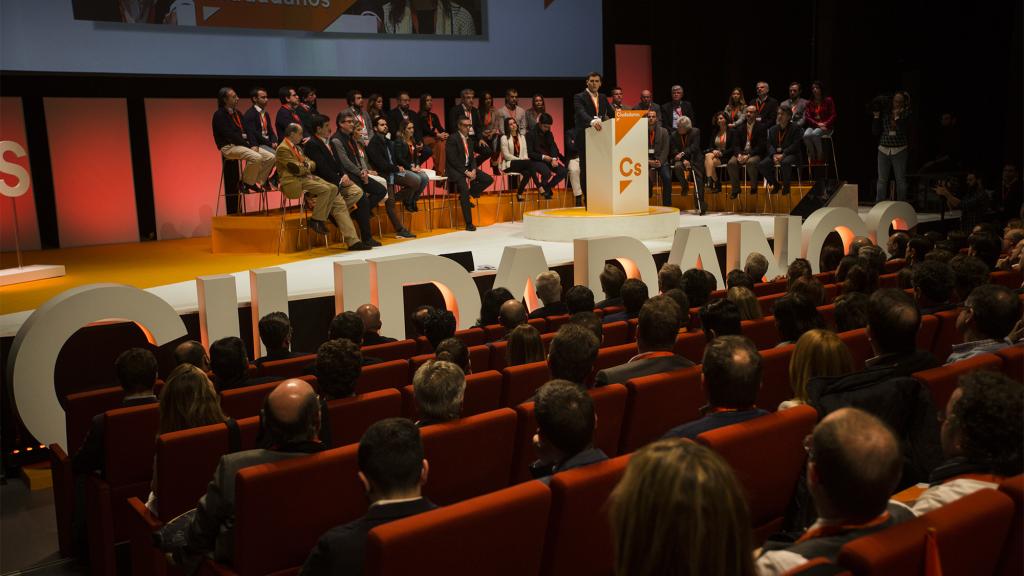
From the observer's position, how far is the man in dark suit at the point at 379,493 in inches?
78.1

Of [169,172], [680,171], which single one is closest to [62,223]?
[169,172]

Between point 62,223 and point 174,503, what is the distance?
28.3 ft

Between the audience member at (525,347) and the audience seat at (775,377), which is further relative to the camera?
the audience member at (525,347)

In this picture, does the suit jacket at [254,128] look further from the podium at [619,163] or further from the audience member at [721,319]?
the audience member at [721,319]

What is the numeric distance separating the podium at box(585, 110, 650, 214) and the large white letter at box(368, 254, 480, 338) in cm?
328

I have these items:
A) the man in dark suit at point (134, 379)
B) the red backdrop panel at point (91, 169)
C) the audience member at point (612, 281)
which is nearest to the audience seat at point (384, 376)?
the man in dark suit at point (134, 379)

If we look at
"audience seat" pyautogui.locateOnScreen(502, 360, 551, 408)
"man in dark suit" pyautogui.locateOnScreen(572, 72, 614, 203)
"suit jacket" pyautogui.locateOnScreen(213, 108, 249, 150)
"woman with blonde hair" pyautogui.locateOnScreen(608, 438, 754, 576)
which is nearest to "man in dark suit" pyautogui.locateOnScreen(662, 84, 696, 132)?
"man in dark suit" pyautogui.locateOnScreen(572, 72, 614, 203)

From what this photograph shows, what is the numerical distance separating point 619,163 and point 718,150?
9.50ft

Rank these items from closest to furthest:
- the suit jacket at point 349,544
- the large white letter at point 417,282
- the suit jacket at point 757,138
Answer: the suit jacket at point 349,544 < the large white letter at point 417,282 < the suit jacket at point 757,138

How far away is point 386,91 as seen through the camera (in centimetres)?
1168

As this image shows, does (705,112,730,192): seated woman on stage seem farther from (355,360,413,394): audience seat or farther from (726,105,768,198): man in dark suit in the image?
(355,360,413,394): audience seat

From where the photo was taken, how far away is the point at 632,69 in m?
14.9

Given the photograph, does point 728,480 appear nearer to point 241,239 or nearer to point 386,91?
point 241,239

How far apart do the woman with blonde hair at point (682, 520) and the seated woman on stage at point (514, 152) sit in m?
9.73
